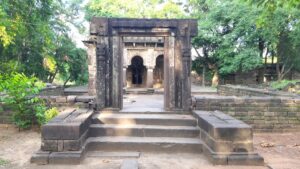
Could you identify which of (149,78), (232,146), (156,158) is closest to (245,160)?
(232,146)

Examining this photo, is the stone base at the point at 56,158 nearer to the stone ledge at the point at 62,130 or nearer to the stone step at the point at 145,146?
the stone ledge at the point at 62,130

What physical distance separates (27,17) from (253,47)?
17.3m

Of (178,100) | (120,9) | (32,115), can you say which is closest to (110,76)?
(178,100)

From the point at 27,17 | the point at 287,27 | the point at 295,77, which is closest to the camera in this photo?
the point at 27,17

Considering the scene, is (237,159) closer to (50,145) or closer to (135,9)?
(50,145)

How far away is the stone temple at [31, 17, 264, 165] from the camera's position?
18.0ft

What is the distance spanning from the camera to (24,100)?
8070mm

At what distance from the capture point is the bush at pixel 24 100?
23.9 feet

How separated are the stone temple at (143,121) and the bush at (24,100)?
851 mm

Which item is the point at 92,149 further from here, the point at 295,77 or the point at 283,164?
the point at 295,77

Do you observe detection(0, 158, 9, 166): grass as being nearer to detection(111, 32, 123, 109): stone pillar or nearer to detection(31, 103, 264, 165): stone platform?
detection(31, 103, 264, 165): stone platform

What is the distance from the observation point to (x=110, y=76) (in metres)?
8.08

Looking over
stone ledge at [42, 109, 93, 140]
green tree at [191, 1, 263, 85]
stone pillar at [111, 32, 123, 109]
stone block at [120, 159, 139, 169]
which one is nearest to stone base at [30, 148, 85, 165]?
stone ledge at [42, 109, 93, 140]

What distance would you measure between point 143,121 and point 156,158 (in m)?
1.47
